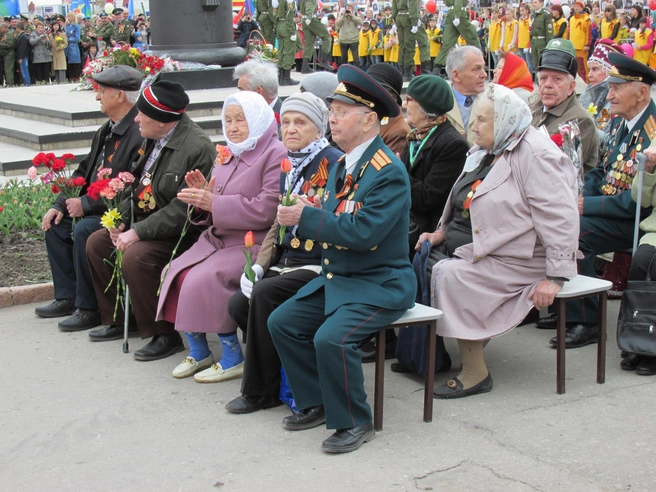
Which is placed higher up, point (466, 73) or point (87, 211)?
point (466, 73)

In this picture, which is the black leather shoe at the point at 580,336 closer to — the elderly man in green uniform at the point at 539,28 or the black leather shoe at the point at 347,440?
the black leather shoe at the point at 347,440

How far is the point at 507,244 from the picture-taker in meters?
4.43

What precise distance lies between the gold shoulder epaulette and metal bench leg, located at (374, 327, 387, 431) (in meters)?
0.77

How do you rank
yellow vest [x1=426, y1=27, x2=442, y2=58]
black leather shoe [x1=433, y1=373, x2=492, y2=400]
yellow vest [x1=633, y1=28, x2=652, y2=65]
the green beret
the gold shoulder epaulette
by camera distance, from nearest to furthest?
the gold shoulder epaulette < black leather shoe [x1=433, y1=373, x2=492, y2=400] < the green beret < yellow vest [x1=633, y1=28, x2=652, y2=65] < yellow vest [x1=426, y1=27, x2=442, y2=58]

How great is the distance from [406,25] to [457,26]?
1.41 metres

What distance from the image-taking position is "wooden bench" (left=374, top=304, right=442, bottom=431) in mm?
4062

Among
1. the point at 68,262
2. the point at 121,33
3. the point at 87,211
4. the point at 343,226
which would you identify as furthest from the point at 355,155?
the point at 121,33

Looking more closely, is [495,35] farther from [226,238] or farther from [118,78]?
[226,238]

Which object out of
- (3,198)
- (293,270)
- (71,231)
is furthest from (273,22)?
(293,270)

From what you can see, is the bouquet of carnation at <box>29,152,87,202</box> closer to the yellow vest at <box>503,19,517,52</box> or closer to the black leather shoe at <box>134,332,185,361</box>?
the black leather shoe at <box>134,332,185,361</box>

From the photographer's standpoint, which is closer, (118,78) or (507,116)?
(507,116)

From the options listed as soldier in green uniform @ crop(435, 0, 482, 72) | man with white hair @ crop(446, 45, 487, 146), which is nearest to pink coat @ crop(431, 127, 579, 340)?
man with white hair @ crop(446, 45, 487, 146)

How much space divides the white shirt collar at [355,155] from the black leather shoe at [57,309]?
298 centimetres

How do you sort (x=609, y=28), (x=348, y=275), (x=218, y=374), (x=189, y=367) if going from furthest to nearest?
(x=609, y=28) < (x=189, y=367) < (x=218, y=374) < (x=348, y=275)
